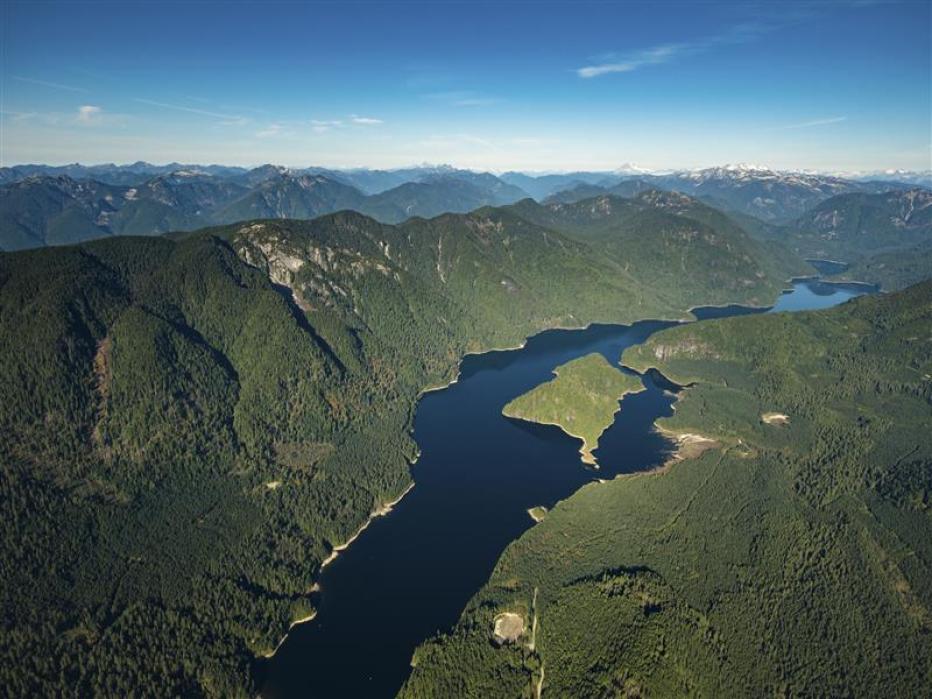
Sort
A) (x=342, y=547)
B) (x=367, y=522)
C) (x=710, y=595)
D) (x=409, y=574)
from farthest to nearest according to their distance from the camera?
(x=367, y=522) → (x=342, y=547) → (x=409, y=574) → (x=710, y=595)

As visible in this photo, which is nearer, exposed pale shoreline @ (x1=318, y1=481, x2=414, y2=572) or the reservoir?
the reservoir

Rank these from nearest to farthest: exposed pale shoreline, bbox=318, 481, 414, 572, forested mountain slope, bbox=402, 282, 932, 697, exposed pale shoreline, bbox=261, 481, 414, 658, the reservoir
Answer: forested mountain slope, bbox=402, 282, 932, 697
the reservoir
exposed pale shoreline, bbox=261, 481, 414, 658
exposed pale shoreline, bbox=318, 481, 414, 572

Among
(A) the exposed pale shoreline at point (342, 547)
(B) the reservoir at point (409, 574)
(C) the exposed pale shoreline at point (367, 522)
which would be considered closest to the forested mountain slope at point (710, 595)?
(B) the reservoir at point (409, 574)

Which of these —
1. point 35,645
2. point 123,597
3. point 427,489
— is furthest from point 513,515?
point 35,645

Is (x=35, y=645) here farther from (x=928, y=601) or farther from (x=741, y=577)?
(x=928, y=601)

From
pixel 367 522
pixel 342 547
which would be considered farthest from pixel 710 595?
pixel 342 547

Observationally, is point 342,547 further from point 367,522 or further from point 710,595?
point 710,595

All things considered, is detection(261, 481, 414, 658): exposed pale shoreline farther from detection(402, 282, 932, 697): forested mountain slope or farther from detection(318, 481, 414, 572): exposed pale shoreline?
detection(402, 282, 932, 697): forested mountain slope

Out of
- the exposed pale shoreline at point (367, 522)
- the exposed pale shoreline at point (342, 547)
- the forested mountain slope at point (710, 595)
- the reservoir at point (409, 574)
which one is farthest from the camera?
the exposed pale shoreline at point (367, 522)

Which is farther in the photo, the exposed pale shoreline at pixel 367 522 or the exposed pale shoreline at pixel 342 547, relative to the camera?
the exposed pale shoreline at pixel 367 522

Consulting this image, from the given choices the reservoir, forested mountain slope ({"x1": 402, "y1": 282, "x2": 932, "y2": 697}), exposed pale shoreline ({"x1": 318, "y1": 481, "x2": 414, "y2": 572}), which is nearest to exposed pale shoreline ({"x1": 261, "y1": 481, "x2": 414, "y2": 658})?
exposed pale shoreline ({"x1": 318, "y1": 481, "x2": 414, "y2": 572})

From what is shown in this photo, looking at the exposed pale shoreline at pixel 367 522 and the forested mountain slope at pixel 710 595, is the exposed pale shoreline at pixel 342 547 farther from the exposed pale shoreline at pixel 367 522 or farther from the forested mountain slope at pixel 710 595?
the forested mountain slope at pixel 710 595

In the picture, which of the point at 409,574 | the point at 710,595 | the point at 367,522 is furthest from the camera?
the point at 367,522
